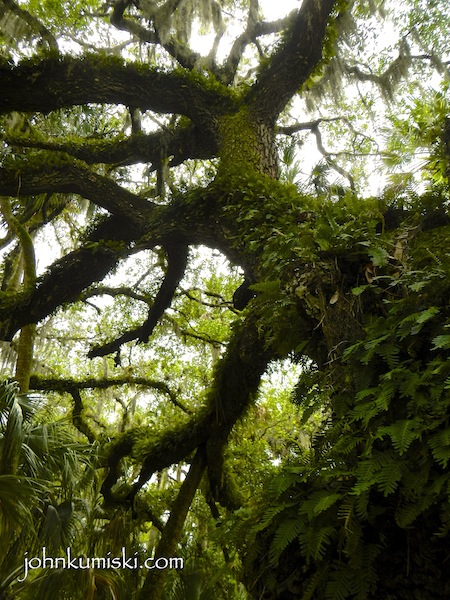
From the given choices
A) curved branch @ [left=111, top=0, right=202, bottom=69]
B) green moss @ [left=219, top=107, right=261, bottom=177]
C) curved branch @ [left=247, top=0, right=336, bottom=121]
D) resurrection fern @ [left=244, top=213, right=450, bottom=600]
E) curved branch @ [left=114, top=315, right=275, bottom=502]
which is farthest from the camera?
curved branch @ [left=111, top=0, right=202, bottom=69]

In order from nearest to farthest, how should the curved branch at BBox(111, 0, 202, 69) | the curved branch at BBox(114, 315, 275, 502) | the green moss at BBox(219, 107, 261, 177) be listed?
1. the curved branch at BBox(114, 315, 275, 502)
2. the green moss at BBox(219, 107, 261, 177)
3. the curved branch at BBox(111, 0, 202, 69)

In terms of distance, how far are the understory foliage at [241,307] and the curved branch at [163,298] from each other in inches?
1.2

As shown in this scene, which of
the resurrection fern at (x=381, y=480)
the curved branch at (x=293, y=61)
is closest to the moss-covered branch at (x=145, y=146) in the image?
the curved branch at (x=293, y=61)

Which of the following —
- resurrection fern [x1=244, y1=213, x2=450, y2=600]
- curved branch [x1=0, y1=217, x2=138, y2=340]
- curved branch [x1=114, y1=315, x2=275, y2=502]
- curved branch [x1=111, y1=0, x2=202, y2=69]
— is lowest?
resurrection fern [x1=244, y1=213, x2=450, y2=600]

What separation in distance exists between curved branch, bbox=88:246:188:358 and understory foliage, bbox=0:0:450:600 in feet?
0.10

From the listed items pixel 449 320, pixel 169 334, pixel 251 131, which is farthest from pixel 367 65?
pixel 449 320

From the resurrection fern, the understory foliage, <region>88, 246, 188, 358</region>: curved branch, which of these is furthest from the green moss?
the resurrection fern

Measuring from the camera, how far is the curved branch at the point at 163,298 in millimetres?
5283

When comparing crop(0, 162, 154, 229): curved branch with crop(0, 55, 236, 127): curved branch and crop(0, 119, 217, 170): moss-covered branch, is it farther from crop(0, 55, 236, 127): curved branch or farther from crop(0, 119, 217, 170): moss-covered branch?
crop(0, 55, 236, 127): curved branch

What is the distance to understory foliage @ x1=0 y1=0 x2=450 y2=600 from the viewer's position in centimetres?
165

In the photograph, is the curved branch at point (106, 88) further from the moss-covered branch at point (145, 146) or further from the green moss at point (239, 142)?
the moss-covered branch at point (145, 146)

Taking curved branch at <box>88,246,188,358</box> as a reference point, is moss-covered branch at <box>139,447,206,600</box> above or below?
below

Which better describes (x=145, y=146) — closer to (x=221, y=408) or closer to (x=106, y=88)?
(x=106, y=88)

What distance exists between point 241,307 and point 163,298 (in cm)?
156
